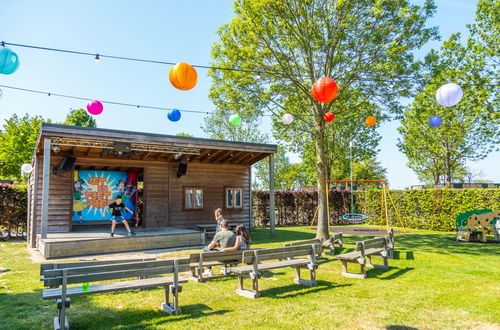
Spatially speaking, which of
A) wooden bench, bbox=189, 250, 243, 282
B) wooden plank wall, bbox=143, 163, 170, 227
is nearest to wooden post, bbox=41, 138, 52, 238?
wooden plank wall, bbox=143, 163, 170, 227

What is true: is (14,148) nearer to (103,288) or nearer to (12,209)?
(12,209)

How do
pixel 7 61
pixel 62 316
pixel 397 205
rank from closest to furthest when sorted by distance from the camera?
1. pixel 62 316
2. pixel 7 61
3. pixel 397 205

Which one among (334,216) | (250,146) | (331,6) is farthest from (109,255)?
(334,216)

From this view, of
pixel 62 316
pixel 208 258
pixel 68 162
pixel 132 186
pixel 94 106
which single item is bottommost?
pixel 62 316

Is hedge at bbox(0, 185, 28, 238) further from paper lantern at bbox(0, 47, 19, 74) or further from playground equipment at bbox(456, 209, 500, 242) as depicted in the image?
→ playground equipment at bbox(456, 209, 500, 242)

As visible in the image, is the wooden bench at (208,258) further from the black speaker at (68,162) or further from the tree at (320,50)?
the black speaker at (68,162)

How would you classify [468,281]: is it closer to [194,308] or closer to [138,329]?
[194,308]

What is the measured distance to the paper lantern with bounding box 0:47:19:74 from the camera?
6520 mm

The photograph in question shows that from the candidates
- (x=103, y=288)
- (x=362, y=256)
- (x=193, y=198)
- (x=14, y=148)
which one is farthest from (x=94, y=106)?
(x=14, y=148)

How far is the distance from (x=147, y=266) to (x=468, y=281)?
6.56 metres

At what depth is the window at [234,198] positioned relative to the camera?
1638 cm

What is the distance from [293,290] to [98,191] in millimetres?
11048

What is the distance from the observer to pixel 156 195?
14.6 meters

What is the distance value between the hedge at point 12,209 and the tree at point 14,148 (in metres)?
18.2
